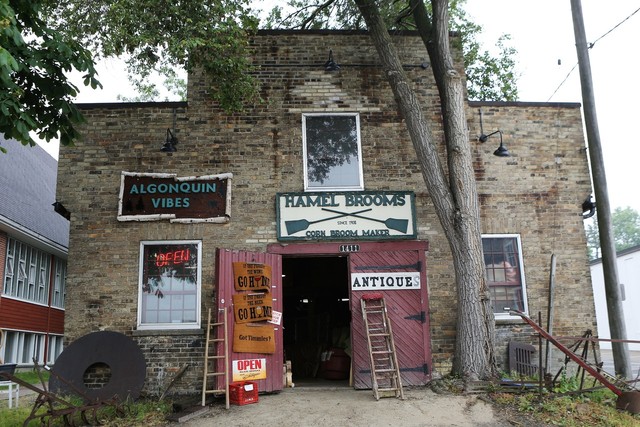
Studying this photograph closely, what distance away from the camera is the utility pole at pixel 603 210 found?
9.84 meters

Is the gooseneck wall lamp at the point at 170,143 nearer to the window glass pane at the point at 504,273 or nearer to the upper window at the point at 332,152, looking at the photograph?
the upper window at the point at 332,152

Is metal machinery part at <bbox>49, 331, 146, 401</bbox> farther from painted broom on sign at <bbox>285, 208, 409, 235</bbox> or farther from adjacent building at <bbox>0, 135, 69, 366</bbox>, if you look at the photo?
adjacent building at <bbox>0, 135, 69, 366</bbox>

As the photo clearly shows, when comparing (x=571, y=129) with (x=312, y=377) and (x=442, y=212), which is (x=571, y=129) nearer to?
(x=442, y=212)

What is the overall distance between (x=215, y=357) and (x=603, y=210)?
22.8 ft

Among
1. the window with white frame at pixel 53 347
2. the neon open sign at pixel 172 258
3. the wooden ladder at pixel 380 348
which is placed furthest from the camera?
the window with white frame at pixel 53 347

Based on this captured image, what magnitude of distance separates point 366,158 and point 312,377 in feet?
18.3

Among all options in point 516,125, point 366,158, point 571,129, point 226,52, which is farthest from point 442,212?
point 226,52

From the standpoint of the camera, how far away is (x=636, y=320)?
30.8 meters

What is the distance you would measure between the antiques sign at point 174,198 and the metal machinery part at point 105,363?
2240 millimetres

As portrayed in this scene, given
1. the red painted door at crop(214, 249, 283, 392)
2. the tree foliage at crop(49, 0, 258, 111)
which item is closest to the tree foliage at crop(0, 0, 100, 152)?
the tree foliage at crop(49, 0, 258, 111)

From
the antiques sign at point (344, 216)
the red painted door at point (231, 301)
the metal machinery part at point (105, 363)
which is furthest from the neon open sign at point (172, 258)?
the antiques sign at point (344, 216)

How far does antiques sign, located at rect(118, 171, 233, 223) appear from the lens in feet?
35.9

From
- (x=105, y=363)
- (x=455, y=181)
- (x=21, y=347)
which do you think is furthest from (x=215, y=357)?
(x=21, y=347)

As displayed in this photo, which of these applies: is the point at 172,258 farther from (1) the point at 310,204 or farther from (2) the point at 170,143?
(1) the point at 310,204
